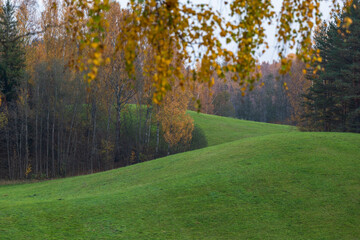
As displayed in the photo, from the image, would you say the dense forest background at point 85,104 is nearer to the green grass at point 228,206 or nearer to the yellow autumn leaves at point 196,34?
the green grass at point 228,206

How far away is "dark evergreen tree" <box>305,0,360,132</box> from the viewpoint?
Result: 22.7m

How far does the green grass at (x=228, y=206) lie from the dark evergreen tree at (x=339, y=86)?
29.6ft

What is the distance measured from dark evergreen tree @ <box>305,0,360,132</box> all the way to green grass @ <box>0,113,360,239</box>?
9.01 m

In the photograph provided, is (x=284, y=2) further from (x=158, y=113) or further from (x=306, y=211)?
(x=158, y=113)

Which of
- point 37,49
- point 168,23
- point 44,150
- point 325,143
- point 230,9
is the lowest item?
point 44,150

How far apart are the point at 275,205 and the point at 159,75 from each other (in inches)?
324

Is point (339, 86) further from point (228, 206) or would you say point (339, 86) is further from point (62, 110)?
point (62, 110)

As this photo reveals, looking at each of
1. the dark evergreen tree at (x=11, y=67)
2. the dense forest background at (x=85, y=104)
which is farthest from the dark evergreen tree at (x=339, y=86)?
the dark evergreen tree at (x=11, y=67)

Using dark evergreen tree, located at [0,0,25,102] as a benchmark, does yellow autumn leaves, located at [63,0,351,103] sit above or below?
below

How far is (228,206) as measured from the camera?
34.2 feet

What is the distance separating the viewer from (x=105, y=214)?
10.0 meters

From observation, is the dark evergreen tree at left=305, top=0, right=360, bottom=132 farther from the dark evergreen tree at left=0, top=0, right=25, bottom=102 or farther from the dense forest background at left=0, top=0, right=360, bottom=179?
the dark evergreen tree at left=0, top=0, right=25, bottom=102

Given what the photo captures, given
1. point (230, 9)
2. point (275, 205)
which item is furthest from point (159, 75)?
point (275, 205)

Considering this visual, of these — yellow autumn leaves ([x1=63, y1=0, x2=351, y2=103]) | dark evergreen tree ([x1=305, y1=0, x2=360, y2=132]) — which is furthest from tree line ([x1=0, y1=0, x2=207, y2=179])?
yellow autumn leaves ([x1=63, y1=0, x2=351, y2=103])
